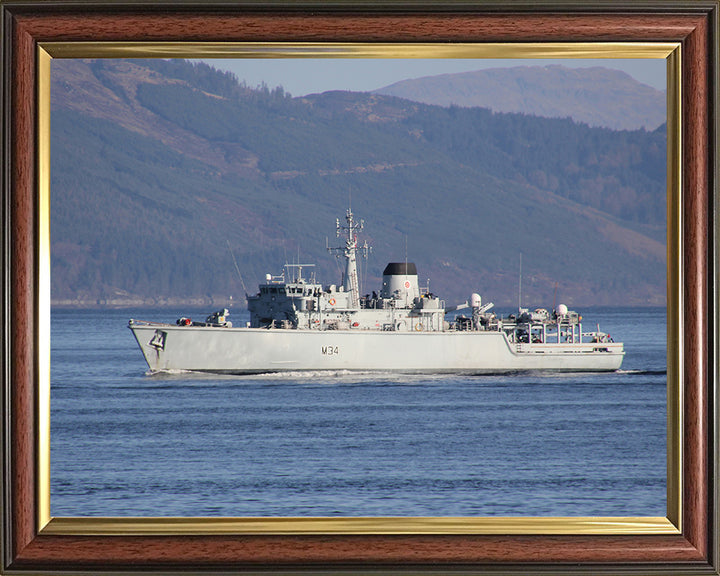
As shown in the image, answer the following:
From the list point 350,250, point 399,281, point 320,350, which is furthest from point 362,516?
point 350,250

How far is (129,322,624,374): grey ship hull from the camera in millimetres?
33750

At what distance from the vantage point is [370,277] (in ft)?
139

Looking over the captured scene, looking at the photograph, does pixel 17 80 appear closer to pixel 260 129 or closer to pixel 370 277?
pixel 370 277

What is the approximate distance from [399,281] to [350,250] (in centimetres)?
241

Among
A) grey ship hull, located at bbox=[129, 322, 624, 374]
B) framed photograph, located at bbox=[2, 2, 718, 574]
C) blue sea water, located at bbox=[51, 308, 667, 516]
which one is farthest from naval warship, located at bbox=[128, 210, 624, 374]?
framed photograph, located at bbox=[2, 2, 718, 574]

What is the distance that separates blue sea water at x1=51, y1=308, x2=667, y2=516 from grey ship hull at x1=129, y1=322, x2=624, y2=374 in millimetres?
546

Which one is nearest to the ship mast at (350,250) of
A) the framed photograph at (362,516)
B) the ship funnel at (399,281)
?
the ship funnel at (399,281)

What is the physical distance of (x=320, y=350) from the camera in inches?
1339

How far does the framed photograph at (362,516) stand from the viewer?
5.15m

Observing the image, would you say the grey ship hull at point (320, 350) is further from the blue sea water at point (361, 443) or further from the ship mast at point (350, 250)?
the ship mast at point (350, 250)

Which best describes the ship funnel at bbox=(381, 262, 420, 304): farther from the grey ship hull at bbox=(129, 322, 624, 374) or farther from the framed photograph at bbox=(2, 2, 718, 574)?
the framed photograph at bbox=(2, 2, 718, 574)

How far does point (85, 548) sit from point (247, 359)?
28.8 metres

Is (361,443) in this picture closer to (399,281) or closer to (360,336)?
(360,336)

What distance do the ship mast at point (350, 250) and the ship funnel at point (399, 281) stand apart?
113 cm
